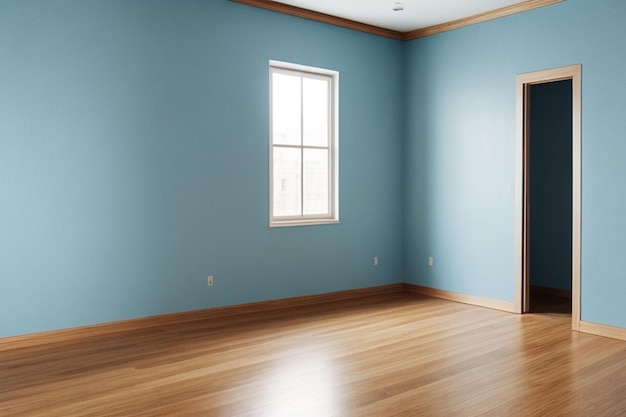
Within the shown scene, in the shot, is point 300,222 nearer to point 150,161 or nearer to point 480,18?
point 150,161

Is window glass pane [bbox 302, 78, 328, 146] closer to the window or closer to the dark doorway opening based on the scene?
the window

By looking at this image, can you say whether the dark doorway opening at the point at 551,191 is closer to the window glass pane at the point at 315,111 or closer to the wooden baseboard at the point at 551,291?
the wooden baseboard at the point at 551,291

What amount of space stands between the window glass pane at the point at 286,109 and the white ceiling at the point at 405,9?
74 cm

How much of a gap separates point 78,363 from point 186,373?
81 centimetres

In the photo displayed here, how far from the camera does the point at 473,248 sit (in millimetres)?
6035

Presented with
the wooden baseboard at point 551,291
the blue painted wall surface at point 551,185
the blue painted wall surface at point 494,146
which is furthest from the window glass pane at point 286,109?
the wooden baseboard at point 551,291

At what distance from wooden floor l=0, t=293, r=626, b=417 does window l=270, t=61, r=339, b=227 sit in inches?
49.0

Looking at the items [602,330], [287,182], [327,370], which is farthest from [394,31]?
[327,370]

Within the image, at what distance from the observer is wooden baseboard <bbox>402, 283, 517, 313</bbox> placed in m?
5.70

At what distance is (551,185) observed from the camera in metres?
6.81

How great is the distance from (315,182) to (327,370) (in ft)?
8.95

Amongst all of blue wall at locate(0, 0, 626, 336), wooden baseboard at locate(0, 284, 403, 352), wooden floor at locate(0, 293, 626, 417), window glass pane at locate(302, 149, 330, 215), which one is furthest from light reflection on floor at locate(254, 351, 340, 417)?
window glass pane at locate(302, 149, 330, 215)

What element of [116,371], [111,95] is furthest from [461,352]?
[111,95]

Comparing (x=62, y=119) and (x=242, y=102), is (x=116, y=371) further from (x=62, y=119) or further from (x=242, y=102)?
(x=242, y=102)
